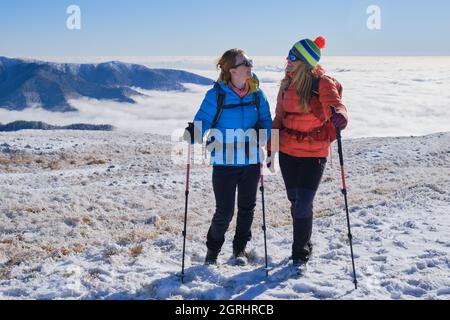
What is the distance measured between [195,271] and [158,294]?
0.81 meters

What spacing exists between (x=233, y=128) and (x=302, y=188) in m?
1.26

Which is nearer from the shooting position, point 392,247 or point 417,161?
point 392,247

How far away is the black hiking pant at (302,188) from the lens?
20.2 ft

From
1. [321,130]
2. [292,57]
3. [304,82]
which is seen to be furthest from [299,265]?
[292,57]

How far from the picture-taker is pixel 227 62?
6012mm

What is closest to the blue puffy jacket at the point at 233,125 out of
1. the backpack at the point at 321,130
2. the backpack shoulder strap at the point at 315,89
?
the backpack at the point at 321,130

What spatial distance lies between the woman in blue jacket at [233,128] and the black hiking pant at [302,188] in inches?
18.4

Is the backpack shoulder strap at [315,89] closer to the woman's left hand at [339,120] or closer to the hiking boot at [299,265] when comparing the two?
the woman's left hand at [339,120]

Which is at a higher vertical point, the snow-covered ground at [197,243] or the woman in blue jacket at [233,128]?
the woman in blue jacket at [233,128]
